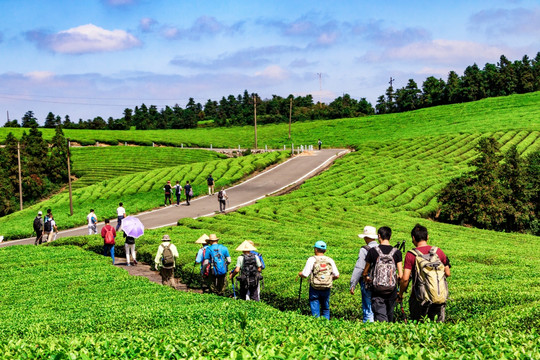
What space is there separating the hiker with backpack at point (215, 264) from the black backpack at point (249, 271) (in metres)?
1.36

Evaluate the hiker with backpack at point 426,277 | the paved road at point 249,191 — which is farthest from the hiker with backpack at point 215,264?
the paved road at point 249,191

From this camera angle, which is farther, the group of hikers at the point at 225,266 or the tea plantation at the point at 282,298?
the group of hikers at the point at 225,266

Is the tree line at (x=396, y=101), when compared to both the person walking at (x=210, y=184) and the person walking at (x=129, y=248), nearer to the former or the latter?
the person walking at (x=210, y=184)

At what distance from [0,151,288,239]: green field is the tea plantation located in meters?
10.1

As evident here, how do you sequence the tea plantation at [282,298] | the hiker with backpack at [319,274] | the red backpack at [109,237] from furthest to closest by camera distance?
the red backpack at [109,237] < the hiker with backpack at [319,274] < the tea plantation at [282,298]

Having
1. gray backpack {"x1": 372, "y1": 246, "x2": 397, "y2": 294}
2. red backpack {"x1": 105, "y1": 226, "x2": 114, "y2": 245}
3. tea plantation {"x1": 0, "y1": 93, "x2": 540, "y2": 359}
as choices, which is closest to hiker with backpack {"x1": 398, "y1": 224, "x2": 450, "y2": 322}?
gray backpack {"x1": 372, "y1": 246, "x2": 397, "y2": 294}

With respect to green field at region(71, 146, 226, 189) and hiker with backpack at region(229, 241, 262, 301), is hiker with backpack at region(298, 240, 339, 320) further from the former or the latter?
green field at region(71, 146, 226, 189)

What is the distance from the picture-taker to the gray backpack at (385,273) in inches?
433

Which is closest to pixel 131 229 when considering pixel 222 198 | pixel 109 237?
pixel 109 237

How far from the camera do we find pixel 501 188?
45094 mm

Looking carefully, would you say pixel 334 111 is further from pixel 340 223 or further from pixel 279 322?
pixel 279 322

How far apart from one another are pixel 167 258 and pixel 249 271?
5.29 m

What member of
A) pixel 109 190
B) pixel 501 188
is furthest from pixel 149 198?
pixel 501 188

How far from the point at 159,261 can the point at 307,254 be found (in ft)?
21.7
